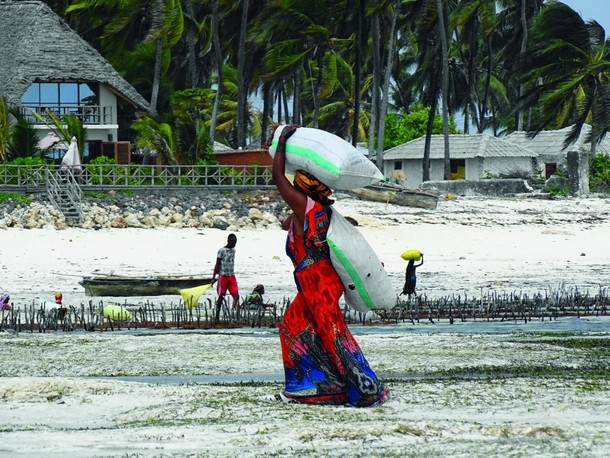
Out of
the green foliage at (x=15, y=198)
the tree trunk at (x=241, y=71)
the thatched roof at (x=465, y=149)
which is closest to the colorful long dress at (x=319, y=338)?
the green foliage at (x=15, y=198)

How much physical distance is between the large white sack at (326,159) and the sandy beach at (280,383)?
1679mm

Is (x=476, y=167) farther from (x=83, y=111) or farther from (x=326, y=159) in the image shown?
(x=326, y=159)

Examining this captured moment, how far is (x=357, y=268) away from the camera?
27.9 ft

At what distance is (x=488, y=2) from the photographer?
156ft

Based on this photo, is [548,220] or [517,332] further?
[548,220]

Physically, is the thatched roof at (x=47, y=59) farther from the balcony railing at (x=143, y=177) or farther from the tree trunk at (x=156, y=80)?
the balcony railing at (x=143, y=177)

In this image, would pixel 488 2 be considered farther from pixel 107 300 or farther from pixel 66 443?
pixel 66 443

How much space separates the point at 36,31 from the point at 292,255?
34.4 metres

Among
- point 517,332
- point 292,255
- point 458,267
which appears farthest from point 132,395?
point 458,267

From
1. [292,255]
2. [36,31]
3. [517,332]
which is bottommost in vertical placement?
[517,332]

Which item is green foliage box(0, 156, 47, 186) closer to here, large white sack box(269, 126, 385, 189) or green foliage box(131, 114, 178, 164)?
green foliage box(131, 114, 178, 164)

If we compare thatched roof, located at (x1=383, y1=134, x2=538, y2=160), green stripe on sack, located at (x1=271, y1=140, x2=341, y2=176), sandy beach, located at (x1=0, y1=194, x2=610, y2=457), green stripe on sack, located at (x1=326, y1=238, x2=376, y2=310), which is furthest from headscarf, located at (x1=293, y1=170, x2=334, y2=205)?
thatched roof, located at (x1=383, y1=134, x2=538, y2=160)

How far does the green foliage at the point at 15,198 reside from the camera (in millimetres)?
29172

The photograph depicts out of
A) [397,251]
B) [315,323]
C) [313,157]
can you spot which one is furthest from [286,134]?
[397,251]
